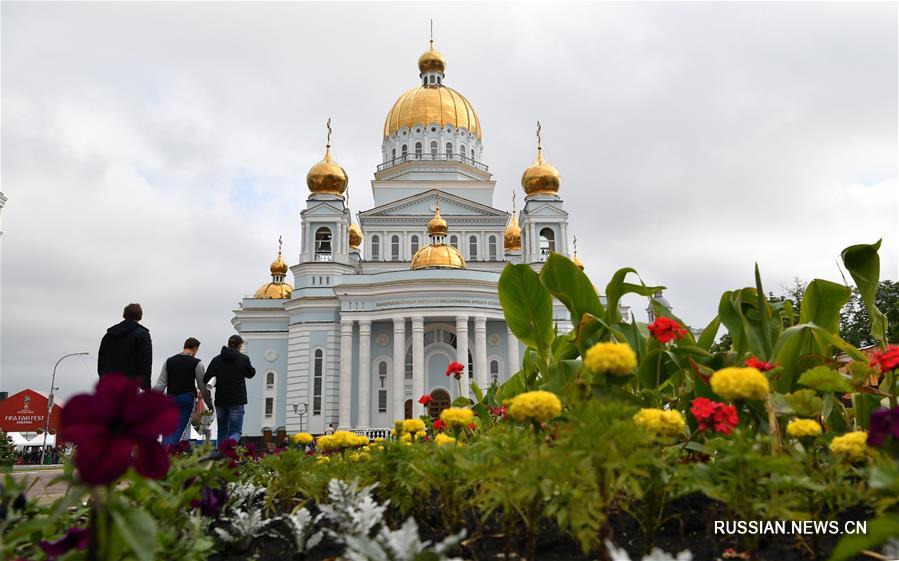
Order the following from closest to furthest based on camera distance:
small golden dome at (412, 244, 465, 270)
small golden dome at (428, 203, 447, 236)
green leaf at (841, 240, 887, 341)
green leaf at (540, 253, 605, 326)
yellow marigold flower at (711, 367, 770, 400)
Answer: yellow marigold flower at (711, 367, 770, 400), green leaf at (841, 240, 887, 341), green leaf at (540, 253, 605, 326), small golden dome at (412, 244, 465, 270), small golden dome at (428, 203, 447, 236)

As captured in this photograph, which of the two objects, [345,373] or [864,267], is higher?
[345,373]

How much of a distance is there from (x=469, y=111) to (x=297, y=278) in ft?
47.7

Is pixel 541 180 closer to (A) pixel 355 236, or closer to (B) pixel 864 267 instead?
(A) pixel 355 236

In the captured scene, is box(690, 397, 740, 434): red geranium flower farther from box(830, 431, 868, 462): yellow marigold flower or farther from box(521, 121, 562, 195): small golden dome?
box(521, 121, 562, 195): small golden dome

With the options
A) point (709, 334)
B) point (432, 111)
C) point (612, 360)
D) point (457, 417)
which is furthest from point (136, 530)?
point (432, 111)

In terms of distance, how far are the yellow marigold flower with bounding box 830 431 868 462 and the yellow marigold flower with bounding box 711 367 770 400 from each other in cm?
51

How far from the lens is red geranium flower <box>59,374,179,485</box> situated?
1.54m

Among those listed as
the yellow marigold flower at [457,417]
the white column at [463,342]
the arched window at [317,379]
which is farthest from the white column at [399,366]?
the yellow marigold flower at [457,417]

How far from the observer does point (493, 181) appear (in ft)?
111

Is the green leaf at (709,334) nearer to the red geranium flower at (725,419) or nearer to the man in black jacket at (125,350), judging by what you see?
the red geranium flower at (725,419)

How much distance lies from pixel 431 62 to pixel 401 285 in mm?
18583

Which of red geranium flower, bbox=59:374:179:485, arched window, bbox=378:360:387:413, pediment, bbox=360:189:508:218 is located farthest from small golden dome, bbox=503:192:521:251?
red geranium flower, bbox=59:374:179:485

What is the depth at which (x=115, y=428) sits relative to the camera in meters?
1.65

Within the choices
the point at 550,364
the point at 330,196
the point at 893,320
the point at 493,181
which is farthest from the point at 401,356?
the point at 550,364
